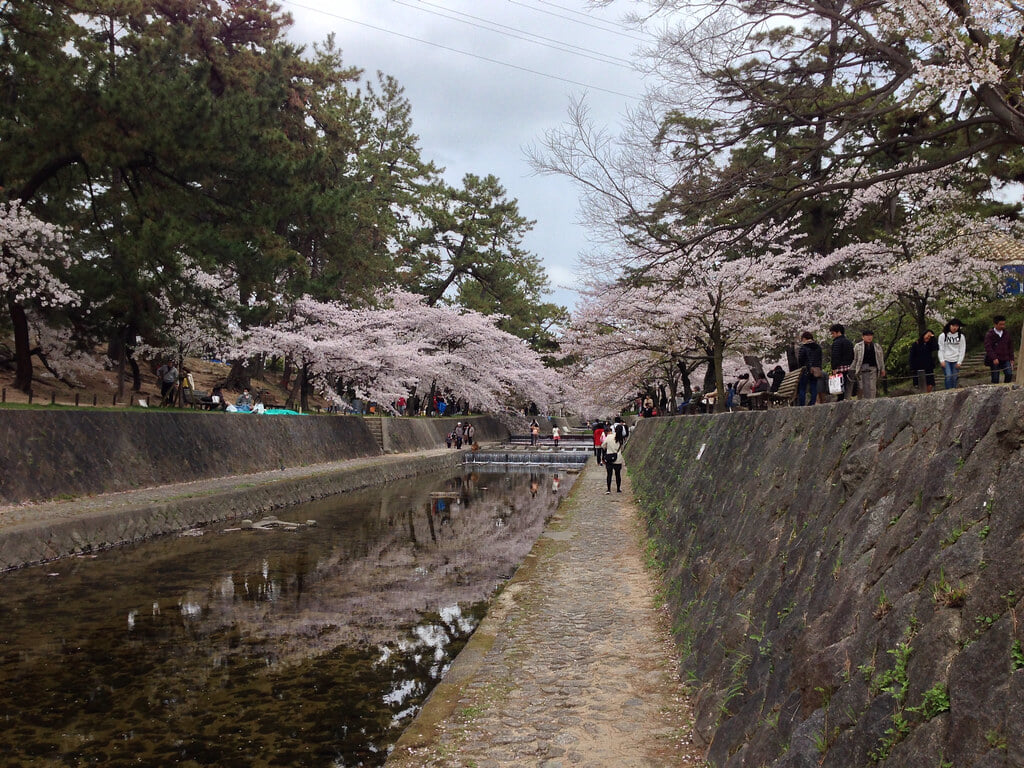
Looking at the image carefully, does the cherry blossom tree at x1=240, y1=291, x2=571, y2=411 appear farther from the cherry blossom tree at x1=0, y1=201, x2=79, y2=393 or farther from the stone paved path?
the stone paved path

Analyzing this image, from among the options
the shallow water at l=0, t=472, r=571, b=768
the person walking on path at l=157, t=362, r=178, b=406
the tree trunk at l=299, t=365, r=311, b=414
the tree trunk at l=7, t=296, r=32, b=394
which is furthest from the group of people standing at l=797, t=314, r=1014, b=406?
the tree trunk at l=299, t=365, r=311, b=414

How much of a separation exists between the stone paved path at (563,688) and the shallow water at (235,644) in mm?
819

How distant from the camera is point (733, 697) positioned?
4250 millimetres

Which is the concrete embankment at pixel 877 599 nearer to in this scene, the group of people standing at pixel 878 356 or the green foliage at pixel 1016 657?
the green foliage at pixel 1016 657

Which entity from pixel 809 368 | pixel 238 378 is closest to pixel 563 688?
pixel 809 368

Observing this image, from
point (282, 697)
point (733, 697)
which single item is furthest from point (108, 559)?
point (733, 697)

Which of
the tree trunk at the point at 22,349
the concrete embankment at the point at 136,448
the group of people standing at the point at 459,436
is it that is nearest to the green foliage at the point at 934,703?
the concrete embankment at the point at 136,448

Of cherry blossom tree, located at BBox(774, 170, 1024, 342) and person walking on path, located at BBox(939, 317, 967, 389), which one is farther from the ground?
cherry blossom tree, located at BBox(774, 170, 1024, 342)

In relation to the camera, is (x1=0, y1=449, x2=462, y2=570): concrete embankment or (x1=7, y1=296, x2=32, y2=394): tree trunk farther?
(x1=7, y1=296, x2=32, y2=394): tree trunk

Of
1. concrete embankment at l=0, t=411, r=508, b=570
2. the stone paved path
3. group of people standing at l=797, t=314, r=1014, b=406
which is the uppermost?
group of people standing at l=797, t=314, r=1014, b=406

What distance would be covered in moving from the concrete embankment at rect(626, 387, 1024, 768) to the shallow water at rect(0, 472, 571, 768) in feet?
10.2

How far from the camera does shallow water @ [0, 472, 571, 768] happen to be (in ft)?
18.7

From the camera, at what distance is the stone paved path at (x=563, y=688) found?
4559mm

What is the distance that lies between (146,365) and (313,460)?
12.9 m
